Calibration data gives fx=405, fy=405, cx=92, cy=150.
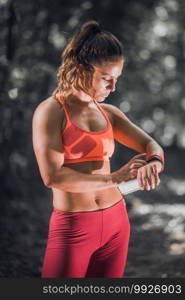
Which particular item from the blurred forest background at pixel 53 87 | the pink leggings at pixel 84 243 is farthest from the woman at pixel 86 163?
the blurred forest background at pixel 53 87

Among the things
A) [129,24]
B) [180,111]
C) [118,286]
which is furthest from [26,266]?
[180,111]

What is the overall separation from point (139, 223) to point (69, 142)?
143 inches

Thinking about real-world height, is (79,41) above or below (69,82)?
above

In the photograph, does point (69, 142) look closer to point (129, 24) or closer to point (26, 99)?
point (26, 99)

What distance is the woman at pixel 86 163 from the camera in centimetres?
155

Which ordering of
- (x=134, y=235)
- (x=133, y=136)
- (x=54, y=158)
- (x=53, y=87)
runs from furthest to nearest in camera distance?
(x=53, y=87), (x=134, y=235), (x=133, y=136), (x=54, y=158)

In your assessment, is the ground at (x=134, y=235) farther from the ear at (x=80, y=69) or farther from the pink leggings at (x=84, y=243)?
the ear at (x=80, y=69)

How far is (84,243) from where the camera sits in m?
1.66

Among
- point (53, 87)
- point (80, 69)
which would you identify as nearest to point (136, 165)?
point (80, 69)

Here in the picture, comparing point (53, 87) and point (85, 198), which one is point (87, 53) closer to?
point (85, 198)

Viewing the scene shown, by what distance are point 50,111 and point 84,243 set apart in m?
0.56

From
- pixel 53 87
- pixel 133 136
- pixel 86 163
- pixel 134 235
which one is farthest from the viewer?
pixel 53 87

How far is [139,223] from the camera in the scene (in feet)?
16.5

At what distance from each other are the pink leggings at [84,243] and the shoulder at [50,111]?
408 millimetres
